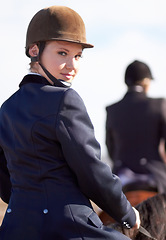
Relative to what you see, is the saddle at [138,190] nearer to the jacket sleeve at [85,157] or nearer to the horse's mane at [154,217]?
the horse's mane at [154,217]

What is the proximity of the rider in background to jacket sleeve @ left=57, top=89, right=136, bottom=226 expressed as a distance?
2.76 metres

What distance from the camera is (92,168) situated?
8.59ft

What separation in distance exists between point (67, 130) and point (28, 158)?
0.25 metres

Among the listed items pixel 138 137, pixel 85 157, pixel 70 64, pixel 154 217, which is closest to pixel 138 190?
pixel 138 137

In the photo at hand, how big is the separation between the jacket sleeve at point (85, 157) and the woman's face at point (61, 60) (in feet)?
0.61

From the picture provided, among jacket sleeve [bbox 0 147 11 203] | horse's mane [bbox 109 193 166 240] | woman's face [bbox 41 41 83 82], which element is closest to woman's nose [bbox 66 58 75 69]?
woman's face [bbox 41 41 83 82]

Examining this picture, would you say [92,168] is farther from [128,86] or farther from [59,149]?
[128,86]

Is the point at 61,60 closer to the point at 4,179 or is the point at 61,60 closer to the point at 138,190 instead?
the point at 4,179

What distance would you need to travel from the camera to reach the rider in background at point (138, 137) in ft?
18.0

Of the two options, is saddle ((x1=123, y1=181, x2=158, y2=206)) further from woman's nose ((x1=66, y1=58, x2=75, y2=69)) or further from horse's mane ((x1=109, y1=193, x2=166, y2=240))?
woman's nose ((x1=66, y1=58, x2=75, y2=69))

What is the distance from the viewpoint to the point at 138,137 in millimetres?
5547

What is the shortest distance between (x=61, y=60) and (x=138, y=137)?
2.80 m

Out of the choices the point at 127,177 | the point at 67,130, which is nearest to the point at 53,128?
the point at 67,130

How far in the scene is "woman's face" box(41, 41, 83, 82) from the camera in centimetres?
286
